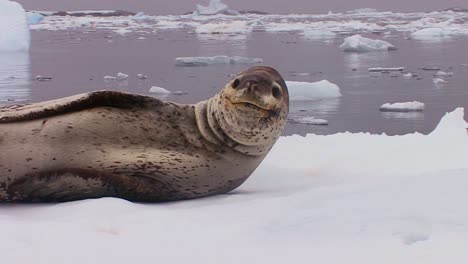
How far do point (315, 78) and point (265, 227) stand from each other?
30.5ft

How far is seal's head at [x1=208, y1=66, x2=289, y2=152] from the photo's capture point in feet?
7.89

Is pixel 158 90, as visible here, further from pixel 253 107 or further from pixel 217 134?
pixel 253 107

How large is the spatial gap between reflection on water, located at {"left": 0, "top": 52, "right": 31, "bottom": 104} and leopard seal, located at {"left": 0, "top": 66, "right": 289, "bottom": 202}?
5.48m

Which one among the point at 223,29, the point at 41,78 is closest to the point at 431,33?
the point at 223,29

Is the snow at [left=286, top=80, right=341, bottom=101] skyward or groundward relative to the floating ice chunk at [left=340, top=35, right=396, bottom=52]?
skyward

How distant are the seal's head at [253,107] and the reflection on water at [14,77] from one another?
18.5ft

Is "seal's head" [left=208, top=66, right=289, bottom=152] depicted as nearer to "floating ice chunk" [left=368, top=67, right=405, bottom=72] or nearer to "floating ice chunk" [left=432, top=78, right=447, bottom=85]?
"floating ice chunk" [left=432, top=78, right=447, bottom=85]

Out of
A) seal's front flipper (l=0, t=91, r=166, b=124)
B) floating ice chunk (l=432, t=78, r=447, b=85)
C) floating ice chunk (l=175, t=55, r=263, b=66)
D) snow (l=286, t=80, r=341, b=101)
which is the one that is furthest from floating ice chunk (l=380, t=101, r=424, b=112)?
→ floating ice chunk (l=175, t=55, r=263, b=66)

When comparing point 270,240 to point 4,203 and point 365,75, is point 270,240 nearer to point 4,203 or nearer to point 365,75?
point 4,203

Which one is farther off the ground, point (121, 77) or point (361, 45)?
point (361, 45)

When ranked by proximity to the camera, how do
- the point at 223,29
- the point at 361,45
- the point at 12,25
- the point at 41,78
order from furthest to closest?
the point at 223,29 → the point at 361,45 → the point at 12,25 → the point at 41,78

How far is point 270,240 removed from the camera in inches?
66.3

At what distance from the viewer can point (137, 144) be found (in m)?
2.49

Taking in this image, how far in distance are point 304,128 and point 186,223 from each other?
440cm
